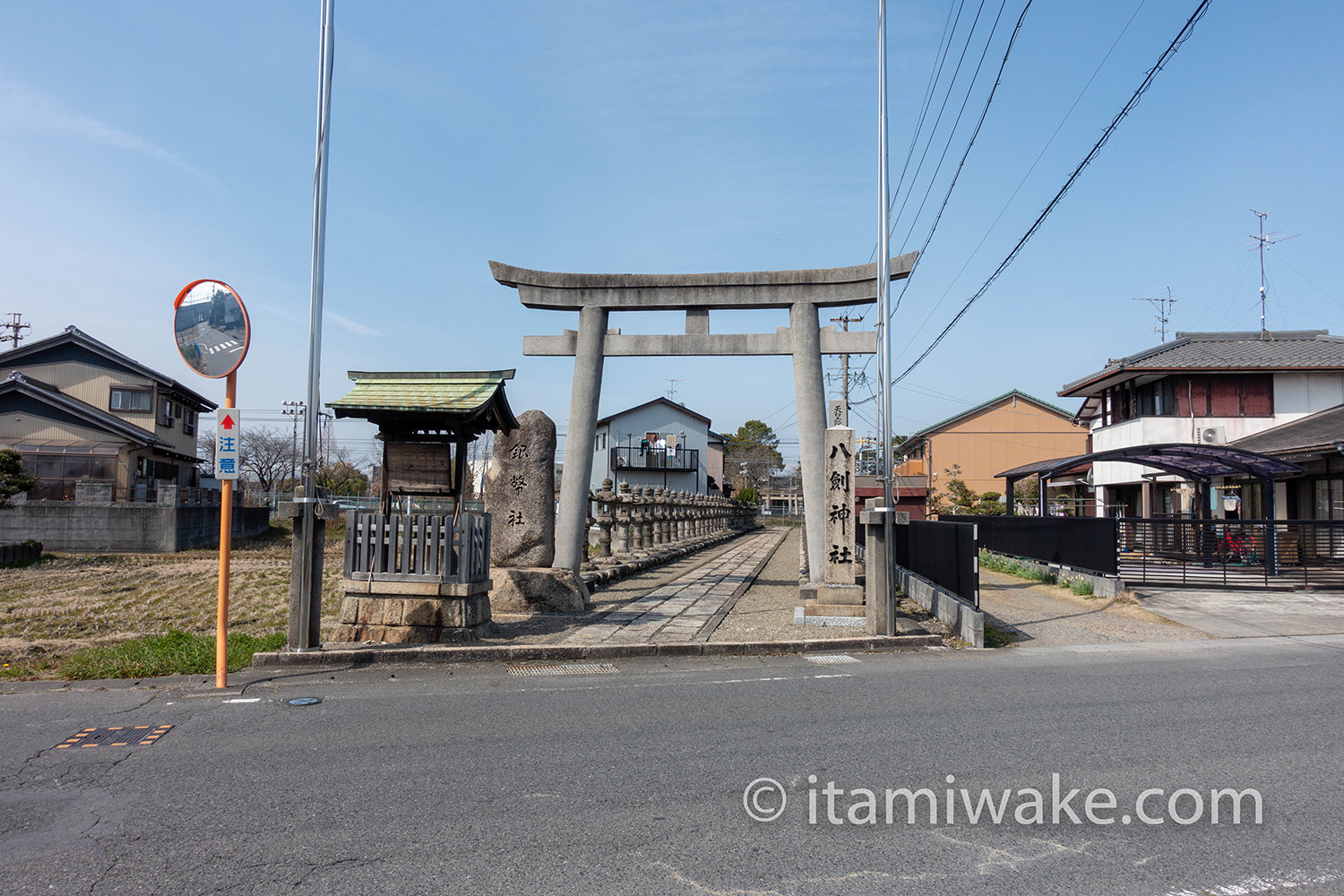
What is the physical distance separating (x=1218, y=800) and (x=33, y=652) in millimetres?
11215

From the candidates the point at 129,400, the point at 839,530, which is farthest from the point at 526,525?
the point at 129,400

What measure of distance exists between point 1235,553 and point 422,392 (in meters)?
17.1

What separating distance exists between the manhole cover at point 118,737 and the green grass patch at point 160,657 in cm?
209

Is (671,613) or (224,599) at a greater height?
(224,599)

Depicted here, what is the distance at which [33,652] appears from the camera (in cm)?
887

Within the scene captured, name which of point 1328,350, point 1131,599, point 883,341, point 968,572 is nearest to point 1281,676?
point 968,572

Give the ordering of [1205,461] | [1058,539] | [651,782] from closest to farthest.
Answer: [651,782]
[1058,539]
[1205,461]

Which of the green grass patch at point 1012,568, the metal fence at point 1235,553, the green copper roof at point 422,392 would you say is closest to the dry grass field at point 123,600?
the green copper roof at point 422,392

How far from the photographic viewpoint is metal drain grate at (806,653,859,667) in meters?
8.45

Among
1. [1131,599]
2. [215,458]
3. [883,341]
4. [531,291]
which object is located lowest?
[1131,599]

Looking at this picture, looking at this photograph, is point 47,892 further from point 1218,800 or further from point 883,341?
point 883,341

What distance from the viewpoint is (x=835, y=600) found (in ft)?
36.1

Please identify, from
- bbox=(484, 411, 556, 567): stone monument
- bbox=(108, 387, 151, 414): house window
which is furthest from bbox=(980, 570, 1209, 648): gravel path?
bbox=(108, 387, 151, 414): house window

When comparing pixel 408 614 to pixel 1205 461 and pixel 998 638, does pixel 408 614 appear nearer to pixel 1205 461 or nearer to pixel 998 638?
pixel 998 638
